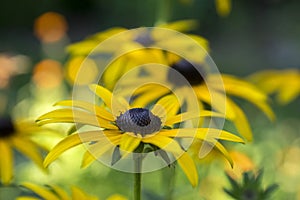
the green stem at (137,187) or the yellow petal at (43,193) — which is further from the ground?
the green stem at (137,187)

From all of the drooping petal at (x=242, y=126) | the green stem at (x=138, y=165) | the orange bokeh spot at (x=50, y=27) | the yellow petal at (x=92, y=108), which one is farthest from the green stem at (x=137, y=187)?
the orange bokeh spot at (x=50, y=27)

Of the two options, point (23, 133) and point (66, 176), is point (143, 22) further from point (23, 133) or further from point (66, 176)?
point (23, 133)

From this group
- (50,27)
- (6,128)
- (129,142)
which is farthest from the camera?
(50,27)

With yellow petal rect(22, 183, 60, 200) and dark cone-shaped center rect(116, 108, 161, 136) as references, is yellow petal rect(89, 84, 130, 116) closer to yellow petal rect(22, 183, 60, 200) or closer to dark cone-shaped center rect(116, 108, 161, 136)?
dark cone-shaped center rect(116, 108, 161, 136)

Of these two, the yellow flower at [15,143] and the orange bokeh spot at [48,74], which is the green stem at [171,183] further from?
the orange bokeh spot at [48,74]

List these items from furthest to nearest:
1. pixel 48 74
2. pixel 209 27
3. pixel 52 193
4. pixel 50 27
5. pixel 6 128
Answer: pixel 209 27 < pixel 50 27 < pixel 48 74 < pixel 6 128 < pixel 52 193

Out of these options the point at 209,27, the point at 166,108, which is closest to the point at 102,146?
the point at 166,108

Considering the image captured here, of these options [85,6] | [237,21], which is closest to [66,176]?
[237,21]

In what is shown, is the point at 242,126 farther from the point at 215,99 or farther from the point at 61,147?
the point at 61,147
